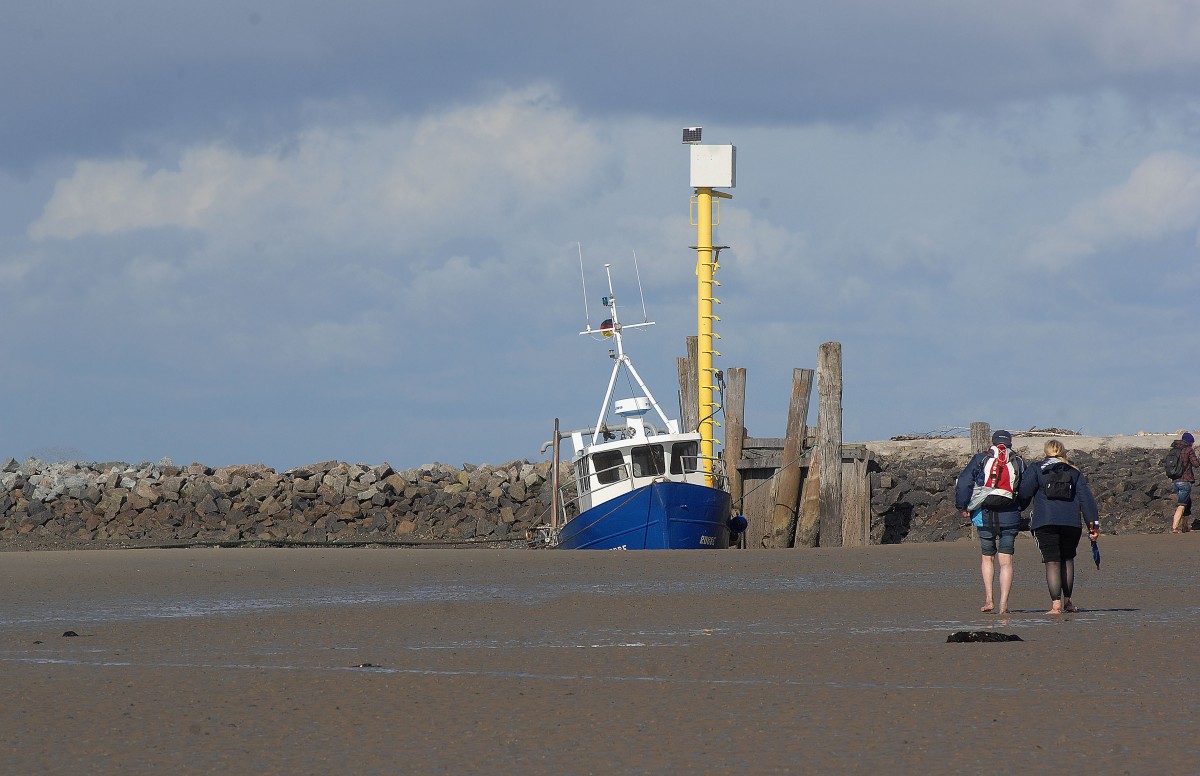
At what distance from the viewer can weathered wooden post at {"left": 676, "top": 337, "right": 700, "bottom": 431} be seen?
28953 mm

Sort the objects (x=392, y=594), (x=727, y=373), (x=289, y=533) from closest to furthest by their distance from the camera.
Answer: (x=392, y=594) → (x=727, y=373) → (x=289, y=533)

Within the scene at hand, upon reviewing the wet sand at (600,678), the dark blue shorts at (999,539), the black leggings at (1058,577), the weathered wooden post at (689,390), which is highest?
the weathered wooden post at (689,390)

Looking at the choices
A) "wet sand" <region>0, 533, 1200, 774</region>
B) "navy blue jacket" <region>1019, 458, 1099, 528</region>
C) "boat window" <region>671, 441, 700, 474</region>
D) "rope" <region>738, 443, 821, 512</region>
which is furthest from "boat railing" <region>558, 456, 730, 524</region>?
"navy blue jacket" <region>1019, 458, 1099, 528</region>

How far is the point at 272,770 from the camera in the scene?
5891mm

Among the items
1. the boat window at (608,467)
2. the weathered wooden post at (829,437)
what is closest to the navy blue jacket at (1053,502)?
the weathered wooden post at (829,437)

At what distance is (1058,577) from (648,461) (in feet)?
49.3

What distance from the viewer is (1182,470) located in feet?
74.4

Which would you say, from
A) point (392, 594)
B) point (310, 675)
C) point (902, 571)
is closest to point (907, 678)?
point (310, 675)

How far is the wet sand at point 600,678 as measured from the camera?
6.12 m

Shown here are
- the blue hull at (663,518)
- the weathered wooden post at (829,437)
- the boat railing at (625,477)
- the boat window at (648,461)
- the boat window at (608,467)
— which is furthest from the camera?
the boat window at (608,467)

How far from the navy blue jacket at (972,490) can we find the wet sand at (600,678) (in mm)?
809

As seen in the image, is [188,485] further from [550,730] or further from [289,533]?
[550,730]

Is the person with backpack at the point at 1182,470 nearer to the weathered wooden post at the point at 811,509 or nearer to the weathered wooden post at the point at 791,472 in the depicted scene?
the weathered wooden post at the point at 811,509

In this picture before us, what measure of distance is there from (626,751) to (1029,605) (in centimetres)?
778
